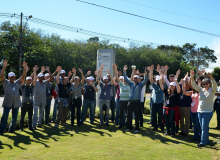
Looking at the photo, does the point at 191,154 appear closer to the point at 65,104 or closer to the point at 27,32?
the point at 65,104

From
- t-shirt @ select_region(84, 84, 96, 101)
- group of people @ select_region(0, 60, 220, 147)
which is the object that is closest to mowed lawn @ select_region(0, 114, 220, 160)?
group of people @ select_region(0, 60, 220, 147)

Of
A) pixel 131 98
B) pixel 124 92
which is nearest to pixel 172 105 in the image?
pixel 131 98

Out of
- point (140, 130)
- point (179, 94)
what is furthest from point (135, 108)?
point (179, 94)

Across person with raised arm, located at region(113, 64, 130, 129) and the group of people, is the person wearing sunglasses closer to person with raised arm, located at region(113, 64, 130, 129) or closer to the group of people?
the group of people

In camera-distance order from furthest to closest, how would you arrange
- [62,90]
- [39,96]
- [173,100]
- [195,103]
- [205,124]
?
[62,90] → [39,96] → [173,100] → [195,103] → [205,124]

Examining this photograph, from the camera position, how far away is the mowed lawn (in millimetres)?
5583

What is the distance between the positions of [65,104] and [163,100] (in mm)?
3833

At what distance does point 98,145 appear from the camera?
6.50 meters

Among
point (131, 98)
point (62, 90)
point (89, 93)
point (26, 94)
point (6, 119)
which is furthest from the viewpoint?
point (89, 93)

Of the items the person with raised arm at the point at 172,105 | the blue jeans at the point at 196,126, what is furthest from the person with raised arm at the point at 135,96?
the blue jeans at the point at 196,126

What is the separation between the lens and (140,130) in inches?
340

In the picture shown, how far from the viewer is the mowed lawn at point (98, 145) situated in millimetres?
5583

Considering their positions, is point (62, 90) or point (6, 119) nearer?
point (6, 119)

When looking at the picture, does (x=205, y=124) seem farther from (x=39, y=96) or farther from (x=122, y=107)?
(x=39, y=96)
